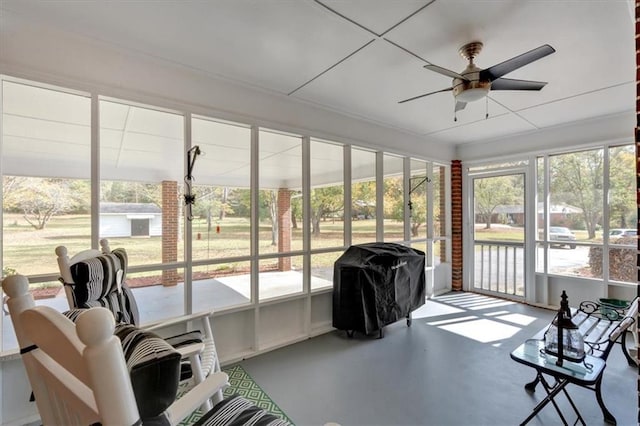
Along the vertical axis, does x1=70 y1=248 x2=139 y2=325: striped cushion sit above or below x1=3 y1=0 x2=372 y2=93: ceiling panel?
below

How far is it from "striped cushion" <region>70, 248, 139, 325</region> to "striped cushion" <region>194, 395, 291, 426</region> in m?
0.91

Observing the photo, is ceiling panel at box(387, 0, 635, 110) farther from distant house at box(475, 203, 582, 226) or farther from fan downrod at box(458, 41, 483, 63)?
distant house at box(475, 203, 582, 226)

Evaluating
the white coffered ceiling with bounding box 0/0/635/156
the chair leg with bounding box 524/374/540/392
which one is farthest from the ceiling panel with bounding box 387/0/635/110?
the chair leg with bounding box 524/374/540/392

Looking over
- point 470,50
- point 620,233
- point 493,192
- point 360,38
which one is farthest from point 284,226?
point 620,233

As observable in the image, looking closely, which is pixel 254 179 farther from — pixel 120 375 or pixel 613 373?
pixel 613 373

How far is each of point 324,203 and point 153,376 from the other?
3.18 meters

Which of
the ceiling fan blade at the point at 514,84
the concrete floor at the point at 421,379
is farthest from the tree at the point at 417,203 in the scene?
the ceiling fan blade at the point at 514,84

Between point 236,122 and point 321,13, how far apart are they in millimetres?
1404

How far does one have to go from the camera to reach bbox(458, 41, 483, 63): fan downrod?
2232 millimetres

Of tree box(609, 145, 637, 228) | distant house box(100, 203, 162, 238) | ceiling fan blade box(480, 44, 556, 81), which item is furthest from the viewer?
tree box(609, 145, 637, 228)

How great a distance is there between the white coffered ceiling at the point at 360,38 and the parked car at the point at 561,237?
6.39 ft

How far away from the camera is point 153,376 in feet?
2.48

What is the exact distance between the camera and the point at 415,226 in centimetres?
492

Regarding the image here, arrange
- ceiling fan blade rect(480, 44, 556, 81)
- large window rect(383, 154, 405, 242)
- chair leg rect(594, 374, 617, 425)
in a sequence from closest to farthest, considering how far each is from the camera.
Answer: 1. ceiling fan blade rect(480, 44, 556, 81)
2. chair leg rect(594, 374, 617, 425)
3. large window rect(383, 154, 405, 242)
